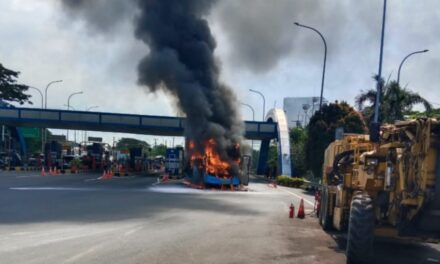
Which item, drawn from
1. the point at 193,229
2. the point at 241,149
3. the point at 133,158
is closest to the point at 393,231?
the point at 193,229

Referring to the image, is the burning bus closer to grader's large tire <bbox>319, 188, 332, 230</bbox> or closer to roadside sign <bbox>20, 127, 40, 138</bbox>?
grader's large tire <bbox>319, 188, 332, 230</bbox>

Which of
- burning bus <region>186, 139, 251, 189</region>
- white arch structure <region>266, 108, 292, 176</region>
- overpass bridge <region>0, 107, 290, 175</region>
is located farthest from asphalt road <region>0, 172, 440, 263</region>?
overpass bridge <region>0, 107, 290, 175</region>

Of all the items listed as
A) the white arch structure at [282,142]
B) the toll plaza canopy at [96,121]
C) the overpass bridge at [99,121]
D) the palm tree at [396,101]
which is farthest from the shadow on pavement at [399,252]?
the toll plaza canopy at [96,121]

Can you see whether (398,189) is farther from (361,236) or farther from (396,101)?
(396,101)

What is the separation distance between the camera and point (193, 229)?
42.3 feet

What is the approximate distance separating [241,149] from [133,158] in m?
27.0

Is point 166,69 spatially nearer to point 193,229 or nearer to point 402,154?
point 193,229

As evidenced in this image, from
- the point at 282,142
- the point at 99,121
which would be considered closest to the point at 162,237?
the point at 282,142

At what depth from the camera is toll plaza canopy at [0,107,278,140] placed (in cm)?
6128

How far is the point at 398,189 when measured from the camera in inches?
352

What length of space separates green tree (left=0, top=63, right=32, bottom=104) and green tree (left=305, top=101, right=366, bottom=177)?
37.9 meters

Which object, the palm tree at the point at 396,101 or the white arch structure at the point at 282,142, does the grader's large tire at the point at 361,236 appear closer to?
the palm tree at the point at 396,101

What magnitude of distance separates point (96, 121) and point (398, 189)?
5539 centimetres

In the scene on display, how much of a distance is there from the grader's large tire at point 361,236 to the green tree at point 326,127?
28.7 m
